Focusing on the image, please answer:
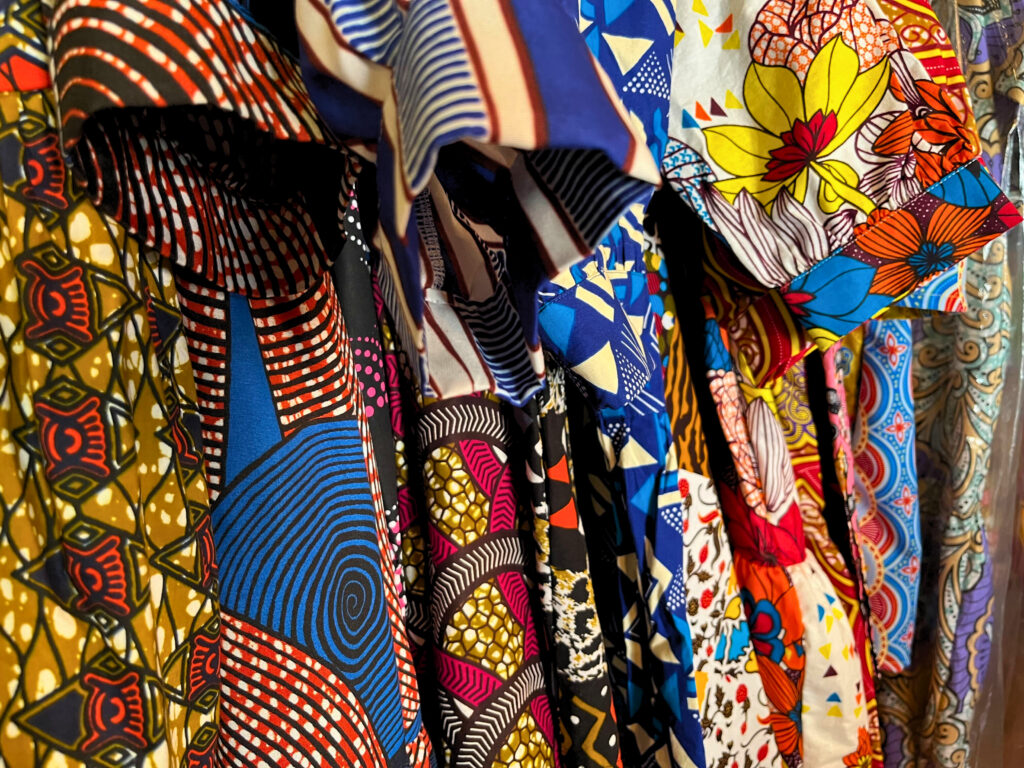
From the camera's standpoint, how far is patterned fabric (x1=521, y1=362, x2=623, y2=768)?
44 centimetres

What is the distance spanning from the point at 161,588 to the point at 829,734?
58 centimetres

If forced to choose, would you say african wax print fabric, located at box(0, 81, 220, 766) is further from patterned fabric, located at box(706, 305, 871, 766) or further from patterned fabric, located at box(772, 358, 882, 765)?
patterned fabric, located at box(772, 358, 882, 765)

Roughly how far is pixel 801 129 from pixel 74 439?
0.44m

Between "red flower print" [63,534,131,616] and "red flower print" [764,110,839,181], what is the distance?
43 cm

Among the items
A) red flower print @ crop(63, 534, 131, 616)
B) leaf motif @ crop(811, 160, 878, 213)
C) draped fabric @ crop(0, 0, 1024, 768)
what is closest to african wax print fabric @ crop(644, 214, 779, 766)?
draped fabric @ crop(0, 0, 1024, 768)

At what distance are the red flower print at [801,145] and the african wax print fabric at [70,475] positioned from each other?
0.39m

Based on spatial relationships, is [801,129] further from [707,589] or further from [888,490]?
[888,490]

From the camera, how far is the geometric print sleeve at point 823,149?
0.44 meters

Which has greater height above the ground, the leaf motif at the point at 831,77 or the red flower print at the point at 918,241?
the leaf motif at the point at 831,77

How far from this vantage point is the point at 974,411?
0.71 meters

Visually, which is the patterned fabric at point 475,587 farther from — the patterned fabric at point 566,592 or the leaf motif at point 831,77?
the leaf motif at point 831,77

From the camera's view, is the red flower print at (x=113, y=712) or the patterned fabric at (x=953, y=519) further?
the patterned fabric at (x=953, y=519)

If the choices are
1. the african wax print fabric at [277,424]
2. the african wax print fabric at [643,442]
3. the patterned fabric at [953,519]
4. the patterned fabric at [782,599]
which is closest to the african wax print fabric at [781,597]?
the patterned fabric at [782,599]

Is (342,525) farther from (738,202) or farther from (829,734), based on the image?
(829,734)
